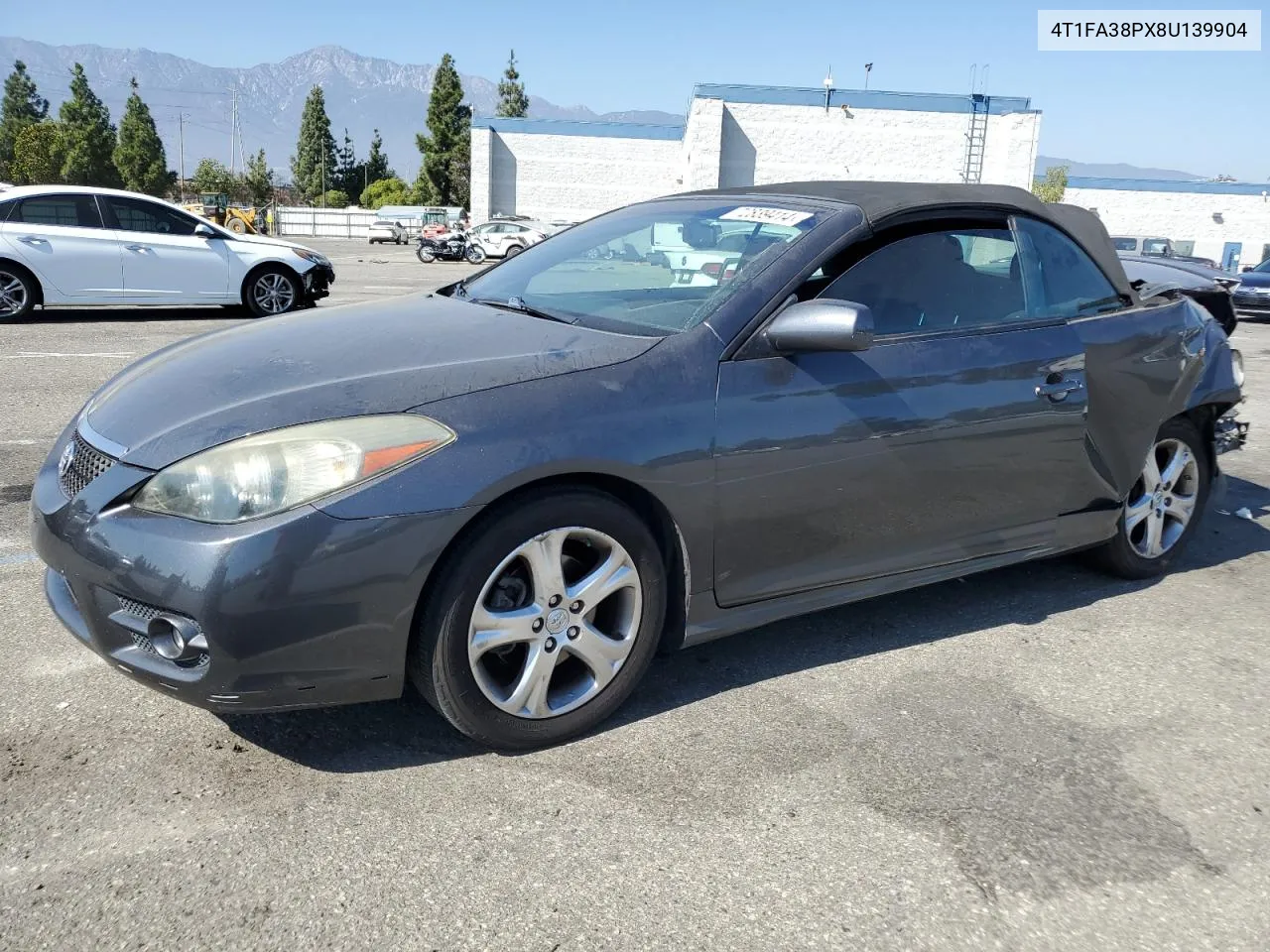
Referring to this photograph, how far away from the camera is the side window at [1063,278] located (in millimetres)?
3887

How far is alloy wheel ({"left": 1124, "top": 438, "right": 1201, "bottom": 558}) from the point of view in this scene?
434 centimetres

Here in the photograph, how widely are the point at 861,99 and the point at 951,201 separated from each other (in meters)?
46.9

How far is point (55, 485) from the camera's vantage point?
9.18 feet

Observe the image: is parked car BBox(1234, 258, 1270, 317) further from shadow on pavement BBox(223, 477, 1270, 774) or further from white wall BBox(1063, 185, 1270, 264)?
white wall BBox(1063, 185, 1270, 264)

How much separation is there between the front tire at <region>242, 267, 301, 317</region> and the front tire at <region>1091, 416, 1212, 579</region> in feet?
34.3

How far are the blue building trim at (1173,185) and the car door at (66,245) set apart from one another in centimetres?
4885

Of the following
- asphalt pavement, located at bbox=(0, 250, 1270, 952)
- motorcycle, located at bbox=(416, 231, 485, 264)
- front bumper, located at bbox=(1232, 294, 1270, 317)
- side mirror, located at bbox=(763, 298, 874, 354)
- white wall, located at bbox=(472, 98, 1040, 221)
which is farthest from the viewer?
white wall, located at bbox=(472, 98, 1040, 221)

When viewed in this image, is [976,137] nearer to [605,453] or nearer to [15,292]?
[15,292]

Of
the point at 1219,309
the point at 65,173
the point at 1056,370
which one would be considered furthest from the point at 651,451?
the point at 65,173

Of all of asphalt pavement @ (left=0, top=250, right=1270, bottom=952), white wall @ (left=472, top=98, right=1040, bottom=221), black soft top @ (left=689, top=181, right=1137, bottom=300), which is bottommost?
asphalt pavement @ (left=0, top=250, right=1270, bottom=952)

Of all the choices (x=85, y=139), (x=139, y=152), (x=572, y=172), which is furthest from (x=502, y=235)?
(x=139, y=152)

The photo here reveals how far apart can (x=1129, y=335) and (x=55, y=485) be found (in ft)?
12.3

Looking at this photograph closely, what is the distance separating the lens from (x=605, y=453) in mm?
2746

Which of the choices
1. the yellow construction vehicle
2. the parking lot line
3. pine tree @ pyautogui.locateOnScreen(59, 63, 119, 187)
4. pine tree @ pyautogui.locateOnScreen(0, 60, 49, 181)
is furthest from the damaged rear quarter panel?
pine tree @ pyautogui.locateOnScreen(0, 60, 49, 181)
